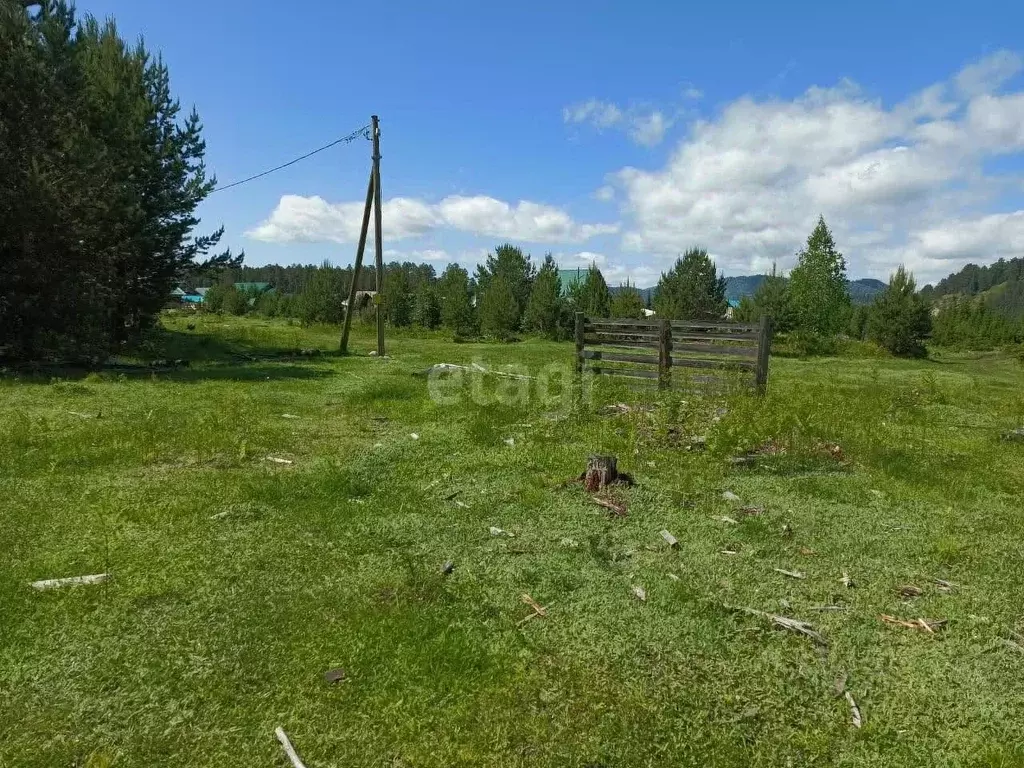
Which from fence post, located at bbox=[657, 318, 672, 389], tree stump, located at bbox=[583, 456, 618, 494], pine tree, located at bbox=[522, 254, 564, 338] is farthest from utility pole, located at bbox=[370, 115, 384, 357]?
pine tree, located at bbox=[522, 254, 564, 338]

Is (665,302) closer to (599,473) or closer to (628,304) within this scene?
(628,304)

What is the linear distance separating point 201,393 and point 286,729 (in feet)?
33.5

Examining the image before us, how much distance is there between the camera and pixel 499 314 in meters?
38.8

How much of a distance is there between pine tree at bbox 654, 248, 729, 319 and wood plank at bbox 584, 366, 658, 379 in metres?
26.7

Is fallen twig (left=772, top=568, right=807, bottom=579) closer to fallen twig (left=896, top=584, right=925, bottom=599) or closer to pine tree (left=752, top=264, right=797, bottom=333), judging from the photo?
fallen twig (left=896, top=584, right=925, bottom=599)

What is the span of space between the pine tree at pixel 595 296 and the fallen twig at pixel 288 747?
145 ft

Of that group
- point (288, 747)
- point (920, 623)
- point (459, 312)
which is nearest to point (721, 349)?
point (920, 623)

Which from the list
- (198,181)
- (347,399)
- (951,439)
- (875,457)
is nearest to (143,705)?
(875,457)

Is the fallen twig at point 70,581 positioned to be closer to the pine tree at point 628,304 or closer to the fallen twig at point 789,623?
the fallen twig at point 789,623

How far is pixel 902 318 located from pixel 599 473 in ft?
115

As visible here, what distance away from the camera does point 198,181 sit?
20281 millimetres

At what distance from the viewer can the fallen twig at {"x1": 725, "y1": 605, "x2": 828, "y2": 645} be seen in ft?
11.8

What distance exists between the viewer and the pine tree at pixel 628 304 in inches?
1745

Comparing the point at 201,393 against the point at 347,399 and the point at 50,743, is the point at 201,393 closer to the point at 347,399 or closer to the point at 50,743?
the point at 347,399
